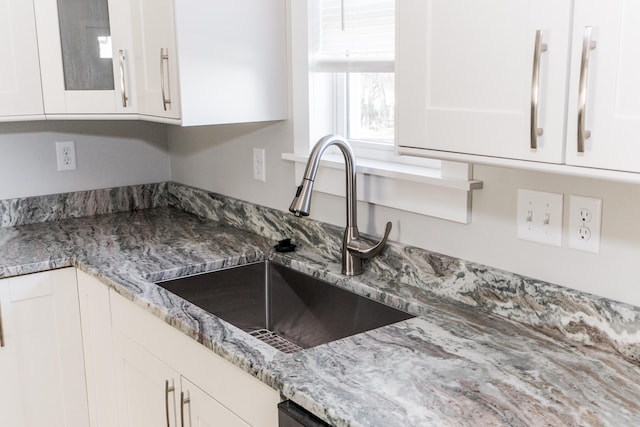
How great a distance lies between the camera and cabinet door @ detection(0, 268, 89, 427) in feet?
6.98

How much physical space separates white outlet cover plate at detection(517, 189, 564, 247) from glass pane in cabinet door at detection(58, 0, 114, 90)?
1474 millimetres

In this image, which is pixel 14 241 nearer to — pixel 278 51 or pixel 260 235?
pixel 260 235

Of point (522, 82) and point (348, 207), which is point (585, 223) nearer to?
point (522, 82)

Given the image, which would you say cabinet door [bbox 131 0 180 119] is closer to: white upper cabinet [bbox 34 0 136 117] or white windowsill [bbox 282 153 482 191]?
white upper cabinet [bbox 34 0 136 117]

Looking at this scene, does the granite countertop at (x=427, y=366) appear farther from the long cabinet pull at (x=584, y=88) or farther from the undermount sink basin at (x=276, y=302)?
the long cabinet pull at (x=584, y=88)

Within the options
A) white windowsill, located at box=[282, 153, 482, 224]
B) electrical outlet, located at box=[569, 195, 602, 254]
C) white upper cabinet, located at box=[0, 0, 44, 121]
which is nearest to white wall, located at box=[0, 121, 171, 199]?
white upper cabinet, located at box=[0, 0, 44, 121]

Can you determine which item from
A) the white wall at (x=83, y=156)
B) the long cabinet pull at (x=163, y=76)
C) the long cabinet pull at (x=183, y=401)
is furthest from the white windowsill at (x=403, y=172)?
the white wall at (x=83, y=156)

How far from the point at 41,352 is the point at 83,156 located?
0.88m

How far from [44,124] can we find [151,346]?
3.97 feet

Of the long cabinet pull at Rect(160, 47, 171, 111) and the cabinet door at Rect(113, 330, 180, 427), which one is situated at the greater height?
the long cabinet pull at Rect(160, 47, 171, 111)

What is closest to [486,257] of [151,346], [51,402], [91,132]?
[151,346]

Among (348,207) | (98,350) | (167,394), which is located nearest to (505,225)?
(348,207)

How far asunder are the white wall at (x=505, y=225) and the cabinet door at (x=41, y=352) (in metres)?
0.71

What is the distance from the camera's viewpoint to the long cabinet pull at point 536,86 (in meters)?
Result: 1.11
